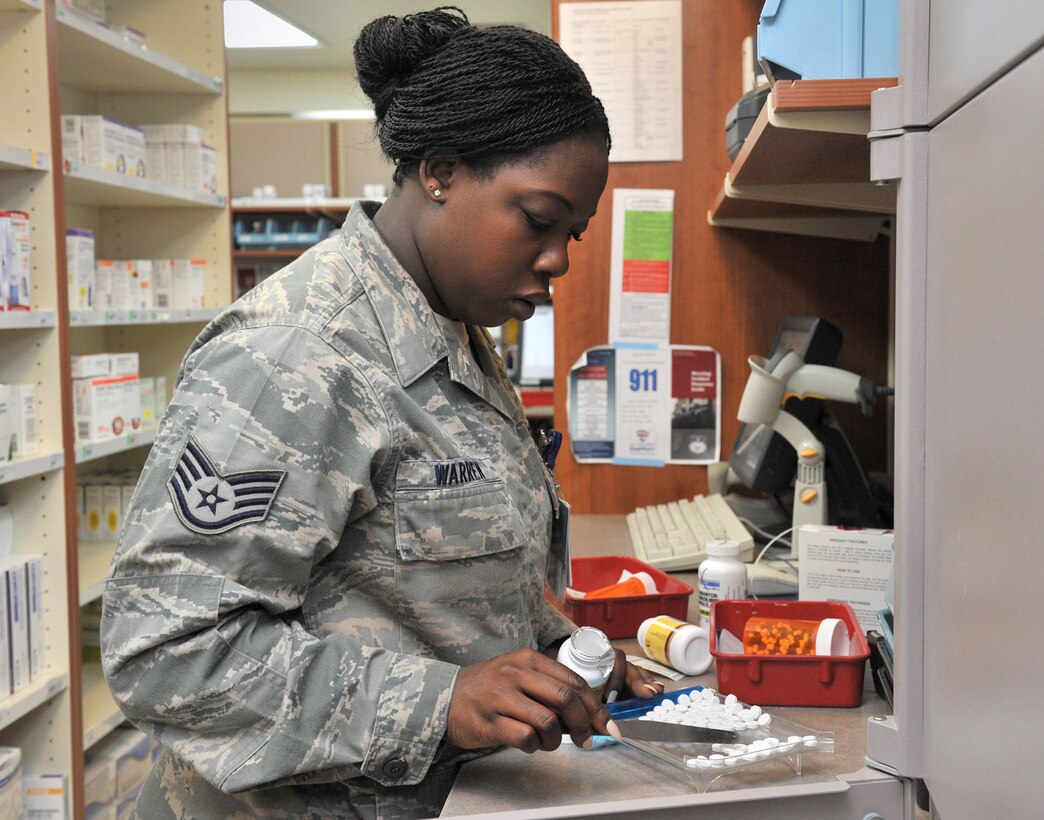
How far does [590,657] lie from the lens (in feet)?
3.62

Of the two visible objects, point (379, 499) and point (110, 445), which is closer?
point (379, 499)

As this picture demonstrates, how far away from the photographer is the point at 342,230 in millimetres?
1112

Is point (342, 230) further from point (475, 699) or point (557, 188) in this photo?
point (475, 699)

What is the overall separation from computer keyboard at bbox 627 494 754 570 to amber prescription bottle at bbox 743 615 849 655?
54 cm

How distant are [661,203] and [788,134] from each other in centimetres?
128

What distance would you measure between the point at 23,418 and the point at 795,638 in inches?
68.8

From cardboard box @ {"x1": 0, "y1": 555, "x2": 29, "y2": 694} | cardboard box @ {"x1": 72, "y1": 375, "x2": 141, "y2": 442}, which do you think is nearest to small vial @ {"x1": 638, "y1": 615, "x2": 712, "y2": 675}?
cardboard box @ {"x1": 0, "y1": 555, "x2": 29, "y2": 694}

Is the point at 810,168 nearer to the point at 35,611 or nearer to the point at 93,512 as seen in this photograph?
the point at 35,611

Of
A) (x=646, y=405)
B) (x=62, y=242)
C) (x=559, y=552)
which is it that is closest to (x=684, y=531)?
(x=646, y=405)

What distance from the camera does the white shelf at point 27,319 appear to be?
2.11 m

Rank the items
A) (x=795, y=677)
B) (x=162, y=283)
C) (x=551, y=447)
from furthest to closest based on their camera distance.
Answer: (x=162, y=283) < (x=551, y=447) < (x=795, y=677)

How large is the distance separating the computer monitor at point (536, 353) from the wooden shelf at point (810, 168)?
3.08 m

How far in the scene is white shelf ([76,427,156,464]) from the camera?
8.13ft

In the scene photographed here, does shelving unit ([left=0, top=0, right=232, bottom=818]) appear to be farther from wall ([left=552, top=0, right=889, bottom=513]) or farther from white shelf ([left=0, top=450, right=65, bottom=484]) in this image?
wall ([left=552, top=0, right=889, bottom=513])
